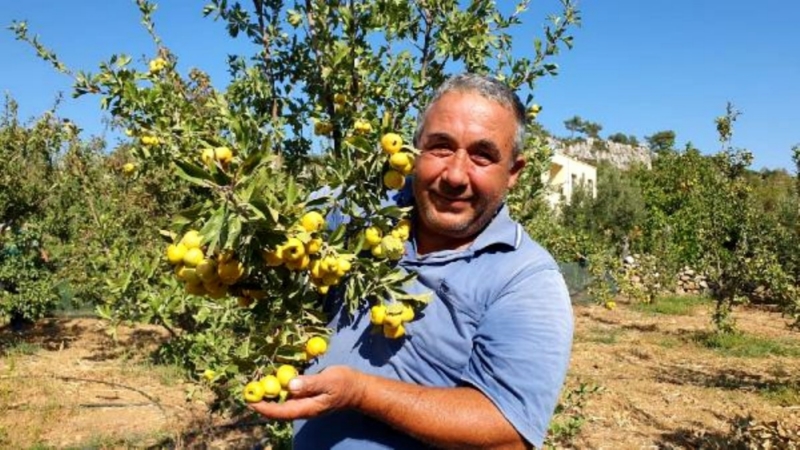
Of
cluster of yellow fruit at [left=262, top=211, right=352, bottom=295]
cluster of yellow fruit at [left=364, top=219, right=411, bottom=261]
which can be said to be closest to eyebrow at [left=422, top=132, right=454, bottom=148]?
cluster of yellow fruit at [left=364, top=219, right=411, bottom=261]

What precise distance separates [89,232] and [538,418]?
1072 centimetres

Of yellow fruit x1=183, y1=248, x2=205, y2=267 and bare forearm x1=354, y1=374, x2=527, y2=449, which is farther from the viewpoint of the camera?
bare forearm x1=354, y1=374, x2=527, y2=449

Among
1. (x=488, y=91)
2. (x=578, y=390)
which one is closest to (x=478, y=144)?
(x=488, y=91)

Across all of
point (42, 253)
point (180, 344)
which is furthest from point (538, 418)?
point (42, 253)

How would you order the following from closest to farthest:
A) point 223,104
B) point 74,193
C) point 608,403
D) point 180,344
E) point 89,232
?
point 223,104 → point 180,344 → point 608,403 → point 89,232 → point 74,193

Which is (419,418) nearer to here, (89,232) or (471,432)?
(471,432)

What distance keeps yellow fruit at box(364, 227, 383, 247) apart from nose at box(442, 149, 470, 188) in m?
0.32

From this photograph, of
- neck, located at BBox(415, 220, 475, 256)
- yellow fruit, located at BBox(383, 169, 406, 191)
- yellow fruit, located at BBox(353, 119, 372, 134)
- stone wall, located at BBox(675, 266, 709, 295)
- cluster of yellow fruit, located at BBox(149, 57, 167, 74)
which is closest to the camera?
yellow fruit, located at BBox(383, 169, 406, 191)

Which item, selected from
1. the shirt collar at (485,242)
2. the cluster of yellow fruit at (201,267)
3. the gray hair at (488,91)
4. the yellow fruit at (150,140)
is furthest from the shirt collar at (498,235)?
the yellow fruit at (150,140)

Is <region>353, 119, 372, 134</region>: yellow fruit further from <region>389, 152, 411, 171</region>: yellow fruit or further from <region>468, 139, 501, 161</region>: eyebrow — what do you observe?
<region>389, 152, 411, 171</region>: yellow fruit

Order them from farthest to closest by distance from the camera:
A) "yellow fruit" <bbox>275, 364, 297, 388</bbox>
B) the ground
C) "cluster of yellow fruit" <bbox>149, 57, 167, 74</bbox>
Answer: the ground
"cluster of yellow fruit" <bbox>149, 57, 167, 74</bbox>
"yellow fruit" <bbox>275, 364, 297, 388</bbox>

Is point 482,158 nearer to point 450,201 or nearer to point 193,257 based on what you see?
point 450,201

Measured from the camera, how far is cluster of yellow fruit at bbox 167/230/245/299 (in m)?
1.47

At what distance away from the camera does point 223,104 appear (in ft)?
8.01
